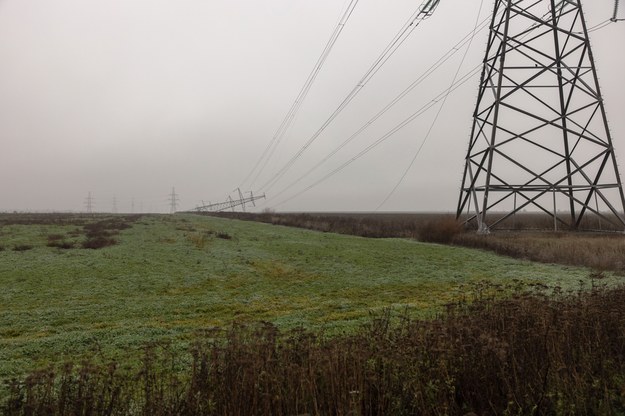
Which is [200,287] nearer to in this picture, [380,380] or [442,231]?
[380,380]

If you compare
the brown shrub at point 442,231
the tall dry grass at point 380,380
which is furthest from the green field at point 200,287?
the brown shrub at point 442,231

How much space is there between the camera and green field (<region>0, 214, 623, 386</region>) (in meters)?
8.98

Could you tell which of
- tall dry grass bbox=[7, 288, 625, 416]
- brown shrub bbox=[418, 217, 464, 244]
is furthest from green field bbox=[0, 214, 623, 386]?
brown shrub bbox=[418, 217, 464, 244]

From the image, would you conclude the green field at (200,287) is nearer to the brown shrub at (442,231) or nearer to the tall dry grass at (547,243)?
Answer: the tall dry grass at (547,243)

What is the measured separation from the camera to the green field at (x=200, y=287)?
898 cm

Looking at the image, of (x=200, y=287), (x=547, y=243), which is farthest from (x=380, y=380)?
(x=547, y=243)

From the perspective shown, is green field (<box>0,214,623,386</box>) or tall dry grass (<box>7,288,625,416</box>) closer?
tall dry grass (<box>7,288,625,416</box>)

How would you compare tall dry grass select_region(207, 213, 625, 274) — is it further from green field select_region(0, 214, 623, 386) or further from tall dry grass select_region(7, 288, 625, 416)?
tall dry grass select_region(7, 288, 625, 416)

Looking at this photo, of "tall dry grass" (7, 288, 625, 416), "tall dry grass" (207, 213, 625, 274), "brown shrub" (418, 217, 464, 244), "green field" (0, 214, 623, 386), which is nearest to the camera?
"tall dry grass" (7, 288, 625, 416)

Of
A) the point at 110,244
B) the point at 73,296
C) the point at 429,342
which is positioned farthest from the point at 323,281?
the point at 110,244

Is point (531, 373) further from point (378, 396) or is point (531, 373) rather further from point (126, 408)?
point (126, 408)

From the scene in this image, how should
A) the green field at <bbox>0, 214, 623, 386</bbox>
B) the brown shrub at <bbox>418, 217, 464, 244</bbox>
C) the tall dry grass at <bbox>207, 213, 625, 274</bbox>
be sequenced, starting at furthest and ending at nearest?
the brown shrub at <bbox>418, 217, 464, 244</bbox> → the tall dry grass at <bbox>207, 213, 625, 274</bbox> → the green field at <bbox>0, 214, 623, 386</bbox>

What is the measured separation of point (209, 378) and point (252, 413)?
73 centimetres

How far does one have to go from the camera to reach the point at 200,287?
14.8 meters
